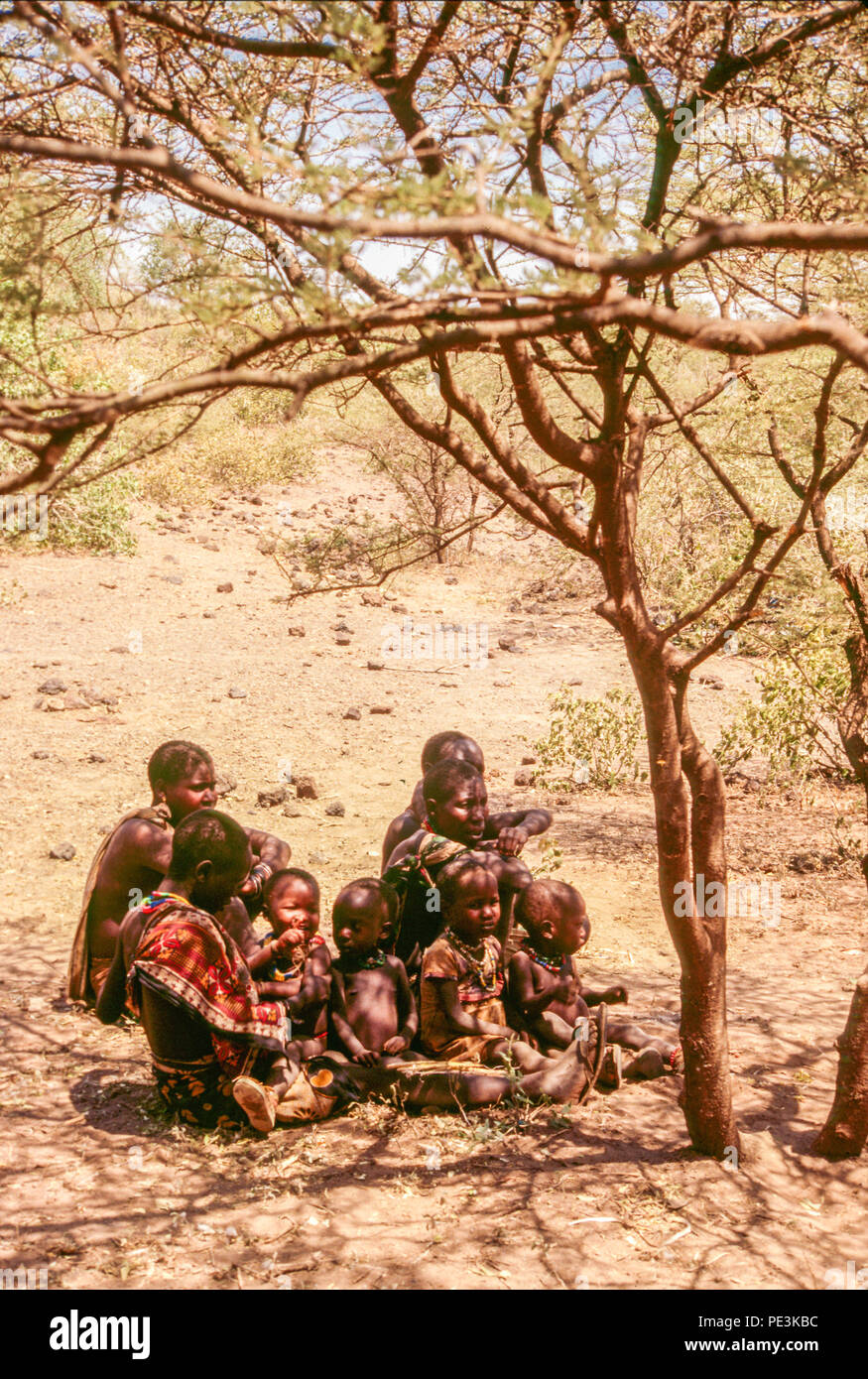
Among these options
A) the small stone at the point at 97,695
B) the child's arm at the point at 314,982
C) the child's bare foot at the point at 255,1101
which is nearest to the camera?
the child's bare foot at the point at 255,1101

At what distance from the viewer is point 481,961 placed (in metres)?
4.30

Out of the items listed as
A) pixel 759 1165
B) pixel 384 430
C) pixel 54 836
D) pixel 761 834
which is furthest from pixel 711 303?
pixel 384 430

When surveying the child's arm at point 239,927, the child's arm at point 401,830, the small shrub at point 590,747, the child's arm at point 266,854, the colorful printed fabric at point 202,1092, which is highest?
the small shrub at point 590,747

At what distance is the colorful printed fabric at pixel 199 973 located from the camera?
143 inches

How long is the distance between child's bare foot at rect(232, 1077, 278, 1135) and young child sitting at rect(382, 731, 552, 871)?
1524 mm

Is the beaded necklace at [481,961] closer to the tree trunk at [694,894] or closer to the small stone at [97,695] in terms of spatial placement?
the tree trunk at [694,894]

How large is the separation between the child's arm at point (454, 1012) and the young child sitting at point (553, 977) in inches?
9.8

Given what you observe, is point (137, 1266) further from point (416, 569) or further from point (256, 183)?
point (416, 569)

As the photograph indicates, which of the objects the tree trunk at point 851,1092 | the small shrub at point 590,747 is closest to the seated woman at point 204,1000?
the tree trunk at point 851,1092

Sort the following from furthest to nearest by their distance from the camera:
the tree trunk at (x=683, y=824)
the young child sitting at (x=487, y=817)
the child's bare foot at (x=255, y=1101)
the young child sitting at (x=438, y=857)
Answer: the young child sitting at (x=487, y=817) → the young child sitting at (x=438, y=857) → the child's bare foot at (x=255, y=1101) → the tree trunk at (x=683, y=824)

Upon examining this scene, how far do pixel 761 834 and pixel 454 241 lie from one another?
17.6ft

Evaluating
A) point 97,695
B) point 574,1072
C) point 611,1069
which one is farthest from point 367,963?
point 97,695

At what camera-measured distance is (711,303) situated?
244 inches

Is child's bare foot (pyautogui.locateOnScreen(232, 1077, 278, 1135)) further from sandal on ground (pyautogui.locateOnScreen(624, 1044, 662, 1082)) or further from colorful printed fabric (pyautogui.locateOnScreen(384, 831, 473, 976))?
sandal on ground (pyautogui.locateOnScreen(624, 1044, 662, 1082))
